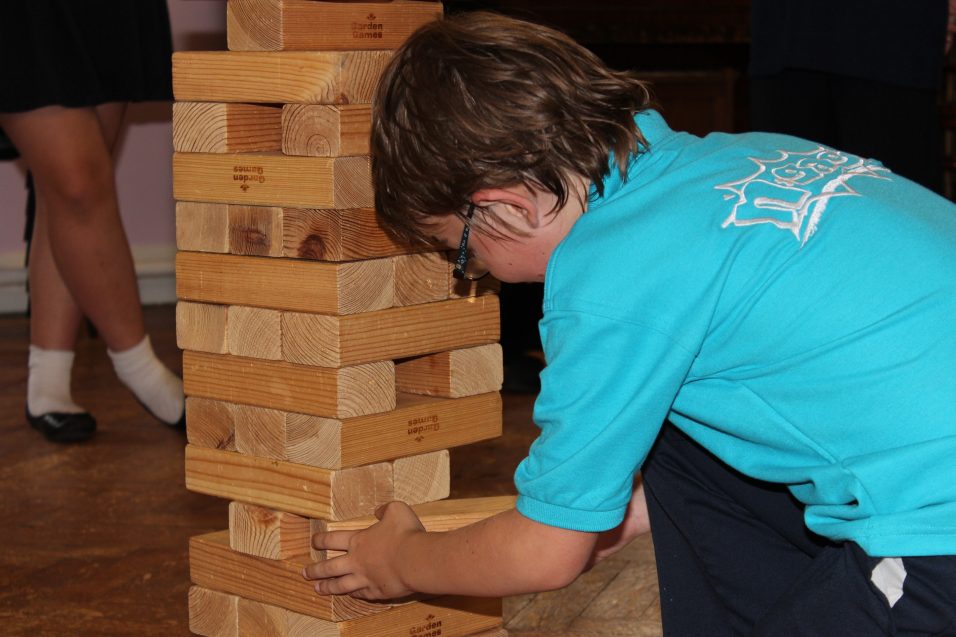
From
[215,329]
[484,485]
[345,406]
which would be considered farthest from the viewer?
[484,485]

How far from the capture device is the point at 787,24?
104 inches

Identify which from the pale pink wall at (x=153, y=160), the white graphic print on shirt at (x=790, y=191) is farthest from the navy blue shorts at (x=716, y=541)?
the pale pink wall at (x=153, y=160)

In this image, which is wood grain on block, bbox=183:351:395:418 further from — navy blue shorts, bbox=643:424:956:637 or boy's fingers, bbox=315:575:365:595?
navy blue shorts, bbox=643:424:956:637

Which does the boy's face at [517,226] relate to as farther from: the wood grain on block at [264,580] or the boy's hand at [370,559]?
the wood grain on block at [264,580]

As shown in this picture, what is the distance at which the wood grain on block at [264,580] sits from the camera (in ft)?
5.21

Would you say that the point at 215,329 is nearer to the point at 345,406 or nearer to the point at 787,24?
the point at 345,406

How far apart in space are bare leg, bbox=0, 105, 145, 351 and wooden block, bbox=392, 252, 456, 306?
1.22 metres

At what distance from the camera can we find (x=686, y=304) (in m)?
1.16

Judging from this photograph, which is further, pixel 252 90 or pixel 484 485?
pixel 484 485

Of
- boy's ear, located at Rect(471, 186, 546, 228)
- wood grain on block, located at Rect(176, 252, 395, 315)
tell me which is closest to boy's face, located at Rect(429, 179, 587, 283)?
boy's ear, located at Rect(471, 186, 546, 228)

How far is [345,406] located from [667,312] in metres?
0.53

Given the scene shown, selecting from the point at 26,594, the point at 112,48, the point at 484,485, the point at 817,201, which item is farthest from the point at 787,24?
the point at 26,594

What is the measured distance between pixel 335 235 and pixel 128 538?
0.92 m

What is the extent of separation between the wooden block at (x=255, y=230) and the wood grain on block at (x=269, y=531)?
32cm
